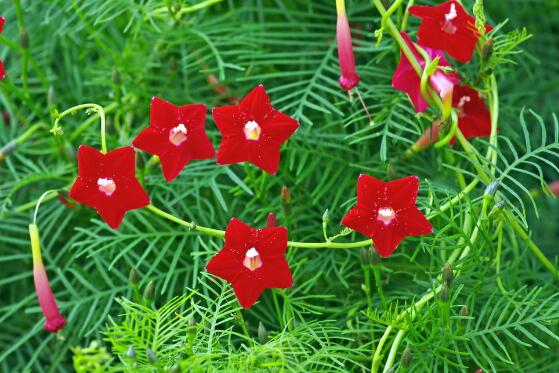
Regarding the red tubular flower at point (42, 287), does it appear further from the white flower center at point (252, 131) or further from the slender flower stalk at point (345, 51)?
the slender flower stalk at point (345, 51)

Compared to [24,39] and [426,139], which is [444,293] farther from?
[24,39]

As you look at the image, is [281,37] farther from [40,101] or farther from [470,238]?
[470,238]

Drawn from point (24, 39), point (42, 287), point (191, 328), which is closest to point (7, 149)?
point (24, 39)

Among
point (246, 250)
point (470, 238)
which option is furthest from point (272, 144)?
point (470, 238)

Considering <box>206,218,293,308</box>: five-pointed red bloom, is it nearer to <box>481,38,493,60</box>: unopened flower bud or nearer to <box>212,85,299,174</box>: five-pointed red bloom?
<box>212,85,299,174</box>: five-pointed red bloom

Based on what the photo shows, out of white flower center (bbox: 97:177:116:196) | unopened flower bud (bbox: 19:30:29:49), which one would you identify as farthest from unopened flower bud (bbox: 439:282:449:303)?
unopened flower bud (bbox: 19:30:29:49)

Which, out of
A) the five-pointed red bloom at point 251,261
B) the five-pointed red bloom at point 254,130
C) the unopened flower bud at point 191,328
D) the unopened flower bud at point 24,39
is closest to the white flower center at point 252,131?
the five-pointed red bloom at point 254,130

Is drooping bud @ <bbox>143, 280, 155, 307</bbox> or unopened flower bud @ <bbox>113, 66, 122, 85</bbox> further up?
unopened flower bud @ <bbox>113, 66, 122, 85</bbox>
